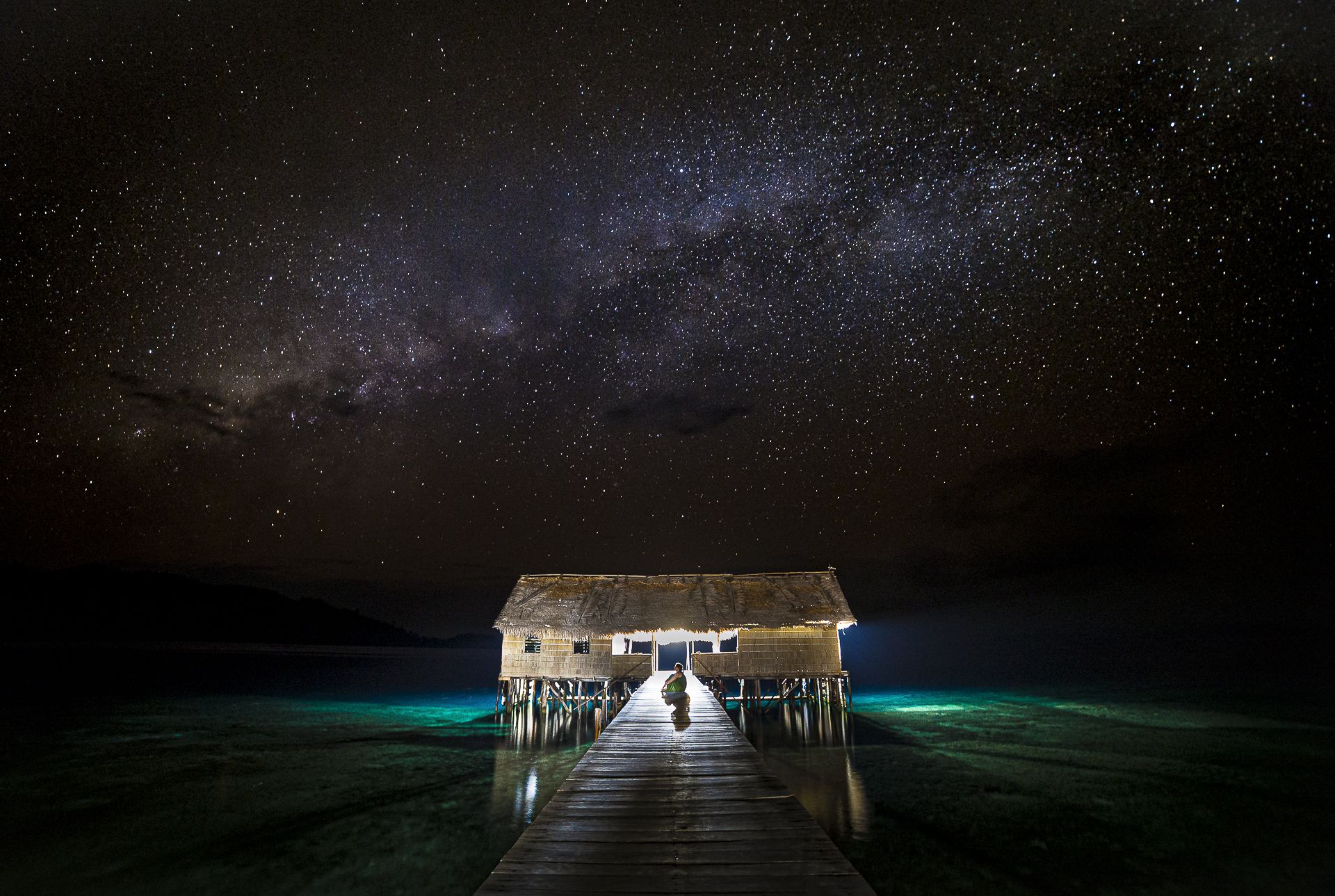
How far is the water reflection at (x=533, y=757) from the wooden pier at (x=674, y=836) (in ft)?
20.1

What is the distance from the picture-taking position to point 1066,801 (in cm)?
1644

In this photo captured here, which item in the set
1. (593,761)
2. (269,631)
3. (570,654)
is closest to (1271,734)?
(570,654)

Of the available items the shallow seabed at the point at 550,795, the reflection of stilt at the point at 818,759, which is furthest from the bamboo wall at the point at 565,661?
the reflection of stilt at the point at 818,759

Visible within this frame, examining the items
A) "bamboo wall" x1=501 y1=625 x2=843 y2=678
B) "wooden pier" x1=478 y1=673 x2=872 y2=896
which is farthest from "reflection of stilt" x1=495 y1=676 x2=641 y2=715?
"wooden pier" x1=478 y1=673 x2=872 y2=896

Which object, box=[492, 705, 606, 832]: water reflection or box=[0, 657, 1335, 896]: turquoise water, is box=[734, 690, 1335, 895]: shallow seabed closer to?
box=[0, 657, 1335, 896]: turquoise water

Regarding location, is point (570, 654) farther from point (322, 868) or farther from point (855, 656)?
point (855, 656)

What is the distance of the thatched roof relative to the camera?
2703 cm

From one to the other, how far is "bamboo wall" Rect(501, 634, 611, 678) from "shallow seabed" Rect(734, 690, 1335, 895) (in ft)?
22.1

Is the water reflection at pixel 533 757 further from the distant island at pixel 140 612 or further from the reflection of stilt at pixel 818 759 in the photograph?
the distant island at pixel 140 612

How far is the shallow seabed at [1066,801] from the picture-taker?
38.8 feet

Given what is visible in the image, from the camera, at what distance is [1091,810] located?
1566 centimetres

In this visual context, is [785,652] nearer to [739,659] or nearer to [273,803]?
[739,659]

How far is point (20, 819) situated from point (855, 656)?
483 feet

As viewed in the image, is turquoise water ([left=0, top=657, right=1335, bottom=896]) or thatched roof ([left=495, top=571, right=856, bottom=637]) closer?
turquoise water ([left=0, top=657, right=1335, bottom=896])
